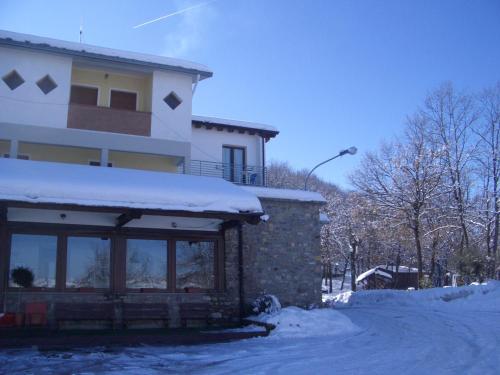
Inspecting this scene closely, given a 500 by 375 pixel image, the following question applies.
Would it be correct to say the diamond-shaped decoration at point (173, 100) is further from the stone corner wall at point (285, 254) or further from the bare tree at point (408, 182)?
the bare tree at point (408, 182)

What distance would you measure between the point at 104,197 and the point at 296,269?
6.73 meters

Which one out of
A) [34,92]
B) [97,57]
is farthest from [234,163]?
[34,92]

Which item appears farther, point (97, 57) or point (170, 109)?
point (170, 109)

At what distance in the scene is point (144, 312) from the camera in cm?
1409

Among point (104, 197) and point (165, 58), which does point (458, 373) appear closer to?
point (104, 197)

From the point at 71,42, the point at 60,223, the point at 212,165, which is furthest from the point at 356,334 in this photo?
the point at 71,42

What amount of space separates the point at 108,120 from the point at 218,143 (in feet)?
17.9

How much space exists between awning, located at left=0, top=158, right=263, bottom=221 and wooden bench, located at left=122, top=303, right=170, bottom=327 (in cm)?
285

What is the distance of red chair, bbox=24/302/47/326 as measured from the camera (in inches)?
514

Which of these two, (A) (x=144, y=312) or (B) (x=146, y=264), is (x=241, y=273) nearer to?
(B) (x=146, y=264)

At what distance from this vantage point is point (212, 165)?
2133 centimetres

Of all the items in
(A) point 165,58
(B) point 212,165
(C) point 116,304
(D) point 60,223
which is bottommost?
(C) point 116,304

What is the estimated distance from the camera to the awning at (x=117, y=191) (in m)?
12.0

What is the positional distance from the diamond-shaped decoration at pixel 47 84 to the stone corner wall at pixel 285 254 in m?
7.59
